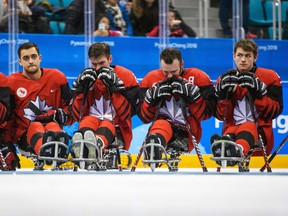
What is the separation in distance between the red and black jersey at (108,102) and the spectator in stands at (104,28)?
6.36 ft

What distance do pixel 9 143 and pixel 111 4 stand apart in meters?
2.56

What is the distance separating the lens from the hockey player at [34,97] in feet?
22.1

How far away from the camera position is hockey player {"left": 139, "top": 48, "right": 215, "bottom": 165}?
21.0ft

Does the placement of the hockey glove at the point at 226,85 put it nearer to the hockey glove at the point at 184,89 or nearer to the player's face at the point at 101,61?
the hockey glove at the point at 184,89

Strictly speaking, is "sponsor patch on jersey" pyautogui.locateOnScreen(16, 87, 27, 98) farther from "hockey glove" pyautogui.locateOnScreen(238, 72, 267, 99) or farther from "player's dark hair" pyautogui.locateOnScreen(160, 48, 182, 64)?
"hockey glove" pyautogui.locateOnScreen(238, 72, 267, 99)

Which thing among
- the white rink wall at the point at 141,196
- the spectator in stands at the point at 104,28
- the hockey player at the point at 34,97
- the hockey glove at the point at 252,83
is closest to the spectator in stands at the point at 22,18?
the spectator in stands at the point at 104,28

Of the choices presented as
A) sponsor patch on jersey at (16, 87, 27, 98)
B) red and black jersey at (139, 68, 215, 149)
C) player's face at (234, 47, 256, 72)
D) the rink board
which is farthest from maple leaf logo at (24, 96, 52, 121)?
the rink board

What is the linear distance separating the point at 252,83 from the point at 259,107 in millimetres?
308

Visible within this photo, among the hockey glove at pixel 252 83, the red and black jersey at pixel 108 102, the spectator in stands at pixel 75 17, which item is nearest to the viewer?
the hockey glove at pixel 252 83

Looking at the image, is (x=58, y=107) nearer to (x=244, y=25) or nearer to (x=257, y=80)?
(x=257, y=80)

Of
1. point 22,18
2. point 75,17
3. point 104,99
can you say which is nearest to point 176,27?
point 75,17

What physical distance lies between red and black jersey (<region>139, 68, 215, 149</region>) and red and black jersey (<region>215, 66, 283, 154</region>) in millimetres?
112

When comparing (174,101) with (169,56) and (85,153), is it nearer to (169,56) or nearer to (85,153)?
(169,56)

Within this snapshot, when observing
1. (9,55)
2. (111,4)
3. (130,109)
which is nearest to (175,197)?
(130,109)
